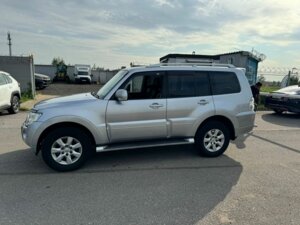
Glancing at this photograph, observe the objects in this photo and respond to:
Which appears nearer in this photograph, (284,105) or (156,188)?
(156,188)

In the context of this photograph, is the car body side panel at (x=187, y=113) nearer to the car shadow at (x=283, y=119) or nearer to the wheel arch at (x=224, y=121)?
the wheel arch at (x=224, y=121)

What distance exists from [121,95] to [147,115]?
0.64m

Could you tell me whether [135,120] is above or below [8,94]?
below

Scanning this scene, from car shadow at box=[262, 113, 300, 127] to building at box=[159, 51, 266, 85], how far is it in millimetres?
8883

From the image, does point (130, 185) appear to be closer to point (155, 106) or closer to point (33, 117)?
point (155, 106)

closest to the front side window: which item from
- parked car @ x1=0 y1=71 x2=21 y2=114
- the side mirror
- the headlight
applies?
the side mirror

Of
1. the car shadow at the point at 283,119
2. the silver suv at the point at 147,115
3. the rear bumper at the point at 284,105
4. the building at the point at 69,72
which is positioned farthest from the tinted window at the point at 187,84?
the building at the point at 69,72

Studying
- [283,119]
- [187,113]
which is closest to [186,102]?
[187,113]

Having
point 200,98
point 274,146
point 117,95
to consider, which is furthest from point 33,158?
point 274,146

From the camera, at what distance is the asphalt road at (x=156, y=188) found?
3510mm

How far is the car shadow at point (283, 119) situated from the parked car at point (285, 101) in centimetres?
31

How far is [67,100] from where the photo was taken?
5.16 m

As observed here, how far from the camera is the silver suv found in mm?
4906

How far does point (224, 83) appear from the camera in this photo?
19.3 ft
